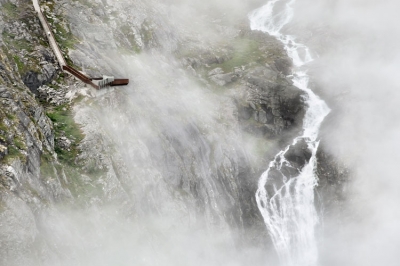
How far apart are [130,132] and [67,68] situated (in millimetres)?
10757

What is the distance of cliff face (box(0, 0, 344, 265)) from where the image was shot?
27141mm

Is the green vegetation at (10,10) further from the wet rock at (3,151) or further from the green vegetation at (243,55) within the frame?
the green vegetation at (243,55)

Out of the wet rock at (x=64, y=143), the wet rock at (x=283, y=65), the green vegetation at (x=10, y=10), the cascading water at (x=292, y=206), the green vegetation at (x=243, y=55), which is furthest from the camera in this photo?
the wet rock at (x=283, y=65)

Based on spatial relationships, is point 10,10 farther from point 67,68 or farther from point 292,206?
point 292,206

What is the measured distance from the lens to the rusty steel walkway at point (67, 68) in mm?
40334

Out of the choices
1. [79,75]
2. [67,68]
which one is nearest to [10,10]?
[67,68]

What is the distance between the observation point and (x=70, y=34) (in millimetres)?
47438

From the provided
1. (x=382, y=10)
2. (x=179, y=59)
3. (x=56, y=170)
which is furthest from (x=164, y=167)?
(x=382, y=10)

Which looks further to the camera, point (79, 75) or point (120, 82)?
point (120, 82)

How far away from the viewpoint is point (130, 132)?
41656mm

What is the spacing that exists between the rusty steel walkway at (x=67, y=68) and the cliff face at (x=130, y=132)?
0.98 meters

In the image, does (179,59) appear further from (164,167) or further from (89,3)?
(164,167)

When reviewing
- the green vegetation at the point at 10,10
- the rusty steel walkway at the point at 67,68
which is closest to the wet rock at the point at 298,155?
the rusty steel walkway at the point at 67,68

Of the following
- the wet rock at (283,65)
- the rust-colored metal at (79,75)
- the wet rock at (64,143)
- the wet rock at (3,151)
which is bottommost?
the wet rock at (3,151)
